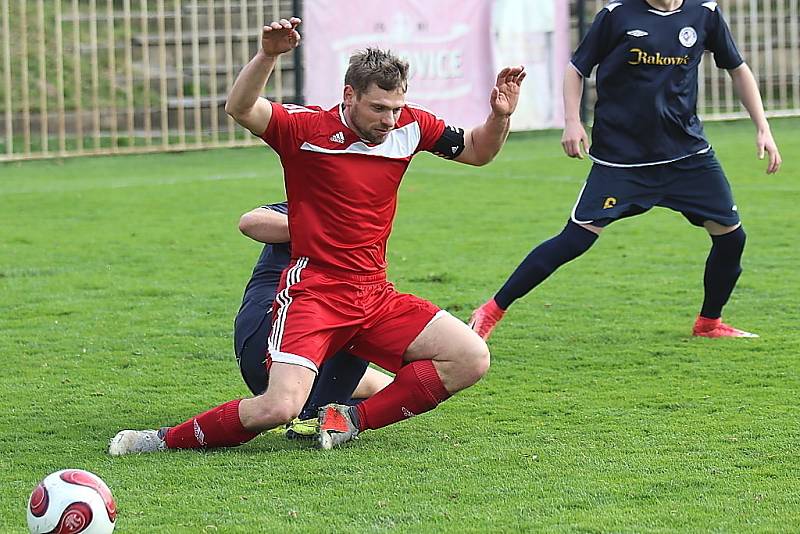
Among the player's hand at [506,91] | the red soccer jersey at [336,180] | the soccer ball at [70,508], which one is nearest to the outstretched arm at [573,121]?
the player's hand at [506,91]

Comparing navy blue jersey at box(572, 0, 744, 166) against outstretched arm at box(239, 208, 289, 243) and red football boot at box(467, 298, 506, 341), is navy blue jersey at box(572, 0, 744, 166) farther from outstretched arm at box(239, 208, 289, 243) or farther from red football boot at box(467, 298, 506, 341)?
outstretched arm at box(239, 208, 289, 243)

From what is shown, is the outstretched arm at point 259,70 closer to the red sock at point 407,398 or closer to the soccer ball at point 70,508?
the red sock at point 407,398

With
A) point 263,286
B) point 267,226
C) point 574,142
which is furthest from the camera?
point 574,142

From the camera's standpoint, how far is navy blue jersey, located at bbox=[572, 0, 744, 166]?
6711mm

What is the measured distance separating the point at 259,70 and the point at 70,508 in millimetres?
1635

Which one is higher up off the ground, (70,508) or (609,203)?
(609,203)

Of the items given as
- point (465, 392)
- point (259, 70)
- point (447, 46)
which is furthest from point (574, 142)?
point (447, 46)

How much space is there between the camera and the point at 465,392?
19.1 feet

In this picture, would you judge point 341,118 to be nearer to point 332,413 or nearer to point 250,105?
point 250,105

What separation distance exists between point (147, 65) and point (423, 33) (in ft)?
11.8

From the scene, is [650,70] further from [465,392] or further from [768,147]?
[465,392]

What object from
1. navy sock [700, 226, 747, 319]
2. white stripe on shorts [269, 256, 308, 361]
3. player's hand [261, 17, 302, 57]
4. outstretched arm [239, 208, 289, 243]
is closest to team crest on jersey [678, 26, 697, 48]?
navy sock [700, 226, 747, 319]

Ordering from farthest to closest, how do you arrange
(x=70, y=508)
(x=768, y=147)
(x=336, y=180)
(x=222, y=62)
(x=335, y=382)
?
(x=222, y=62) < (x=768, y=147) < (x=335, y=382) < (x=336, y=180) < (x=70, y=508)

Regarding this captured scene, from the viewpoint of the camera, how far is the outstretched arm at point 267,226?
210 inches
